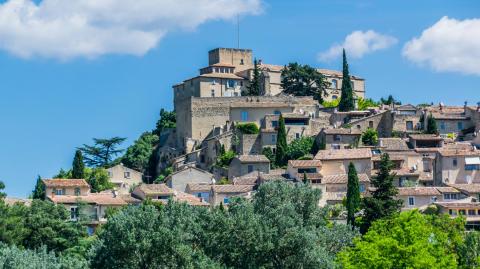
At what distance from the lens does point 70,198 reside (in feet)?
270

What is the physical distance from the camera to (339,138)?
90875 mm

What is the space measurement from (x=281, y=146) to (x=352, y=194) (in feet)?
51.4

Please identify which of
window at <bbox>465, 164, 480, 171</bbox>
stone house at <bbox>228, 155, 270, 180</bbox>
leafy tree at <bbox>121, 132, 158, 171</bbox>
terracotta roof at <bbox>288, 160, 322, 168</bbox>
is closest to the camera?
window at <bbox>465, 164, 480, 171</bbox>

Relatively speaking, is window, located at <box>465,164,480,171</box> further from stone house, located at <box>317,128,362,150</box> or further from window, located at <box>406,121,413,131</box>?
window, located at <box>406,121,413,131</box>

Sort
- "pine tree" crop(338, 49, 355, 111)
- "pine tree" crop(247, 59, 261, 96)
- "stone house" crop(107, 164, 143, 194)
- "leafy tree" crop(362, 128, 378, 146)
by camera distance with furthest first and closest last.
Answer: "pine tree" crop(247, 59, 261, 96)
"pine tree" crop(338, 49, 355, 111)
"stone house" crop(107, 164, 143, 194)
"leafy tree" crop(362, 128, 378, 146)

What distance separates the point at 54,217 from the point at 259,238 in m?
26.8

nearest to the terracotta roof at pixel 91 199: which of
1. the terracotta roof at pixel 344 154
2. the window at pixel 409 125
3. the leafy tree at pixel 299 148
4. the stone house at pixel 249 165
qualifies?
the stone house at pixel 249 165

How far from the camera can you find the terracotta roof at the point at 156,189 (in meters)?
84.3

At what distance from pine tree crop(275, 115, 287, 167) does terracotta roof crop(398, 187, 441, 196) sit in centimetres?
1327

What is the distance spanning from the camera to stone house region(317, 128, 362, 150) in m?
90.4

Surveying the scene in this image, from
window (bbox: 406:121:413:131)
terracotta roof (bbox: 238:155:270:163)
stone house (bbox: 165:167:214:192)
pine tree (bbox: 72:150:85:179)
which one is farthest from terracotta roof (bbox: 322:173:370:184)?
pine tree (bbox: 72:150:85:179)

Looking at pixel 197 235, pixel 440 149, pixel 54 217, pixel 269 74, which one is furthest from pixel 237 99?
pixel 197 235

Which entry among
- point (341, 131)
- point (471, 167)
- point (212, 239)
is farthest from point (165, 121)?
point (212, 239)

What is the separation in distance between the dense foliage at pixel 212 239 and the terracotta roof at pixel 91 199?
2828cm
